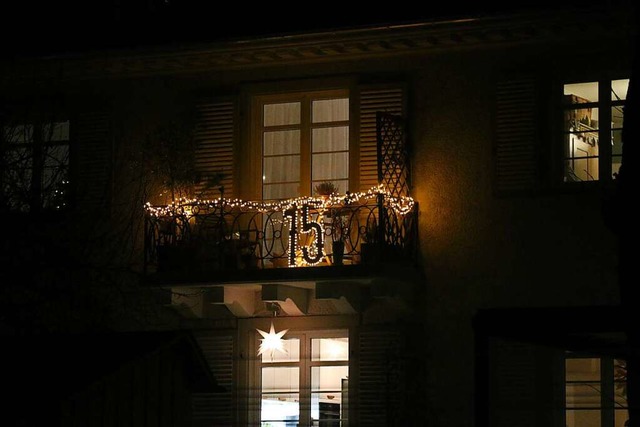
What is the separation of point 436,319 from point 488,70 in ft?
10.6

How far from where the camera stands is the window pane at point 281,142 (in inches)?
766

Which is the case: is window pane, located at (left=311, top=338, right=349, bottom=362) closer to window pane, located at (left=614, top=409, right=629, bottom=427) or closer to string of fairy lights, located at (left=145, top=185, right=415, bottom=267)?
string of fairy lights, located at (left=145, top=185, right=415, bottom=267)

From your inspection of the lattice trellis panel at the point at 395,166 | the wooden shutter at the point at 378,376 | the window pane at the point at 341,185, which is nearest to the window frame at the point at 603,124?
the lattice trellis panel at the point at 395,166

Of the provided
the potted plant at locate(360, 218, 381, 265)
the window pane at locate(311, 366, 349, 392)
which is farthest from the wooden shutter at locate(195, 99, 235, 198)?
the window pane at locate(311, 366, 349, 392)

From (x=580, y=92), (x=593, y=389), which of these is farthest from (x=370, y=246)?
(x=580, y=92)

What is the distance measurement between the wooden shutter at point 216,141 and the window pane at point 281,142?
0.51 meters

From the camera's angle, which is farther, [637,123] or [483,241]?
[483,241]

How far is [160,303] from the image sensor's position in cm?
1877

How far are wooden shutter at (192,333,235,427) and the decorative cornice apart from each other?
3.72 metres

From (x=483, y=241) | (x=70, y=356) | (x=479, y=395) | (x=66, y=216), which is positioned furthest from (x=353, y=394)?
(x=479, y=395)

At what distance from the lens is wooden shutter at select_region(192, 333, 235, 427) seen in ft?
61.9

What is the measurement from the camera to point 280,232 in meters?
18.5

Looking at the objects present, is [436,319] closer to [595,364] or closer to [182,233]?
[595,364]

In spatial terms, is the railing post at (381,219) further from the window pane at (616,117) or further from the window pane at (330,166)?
the window pane at (616,117)
